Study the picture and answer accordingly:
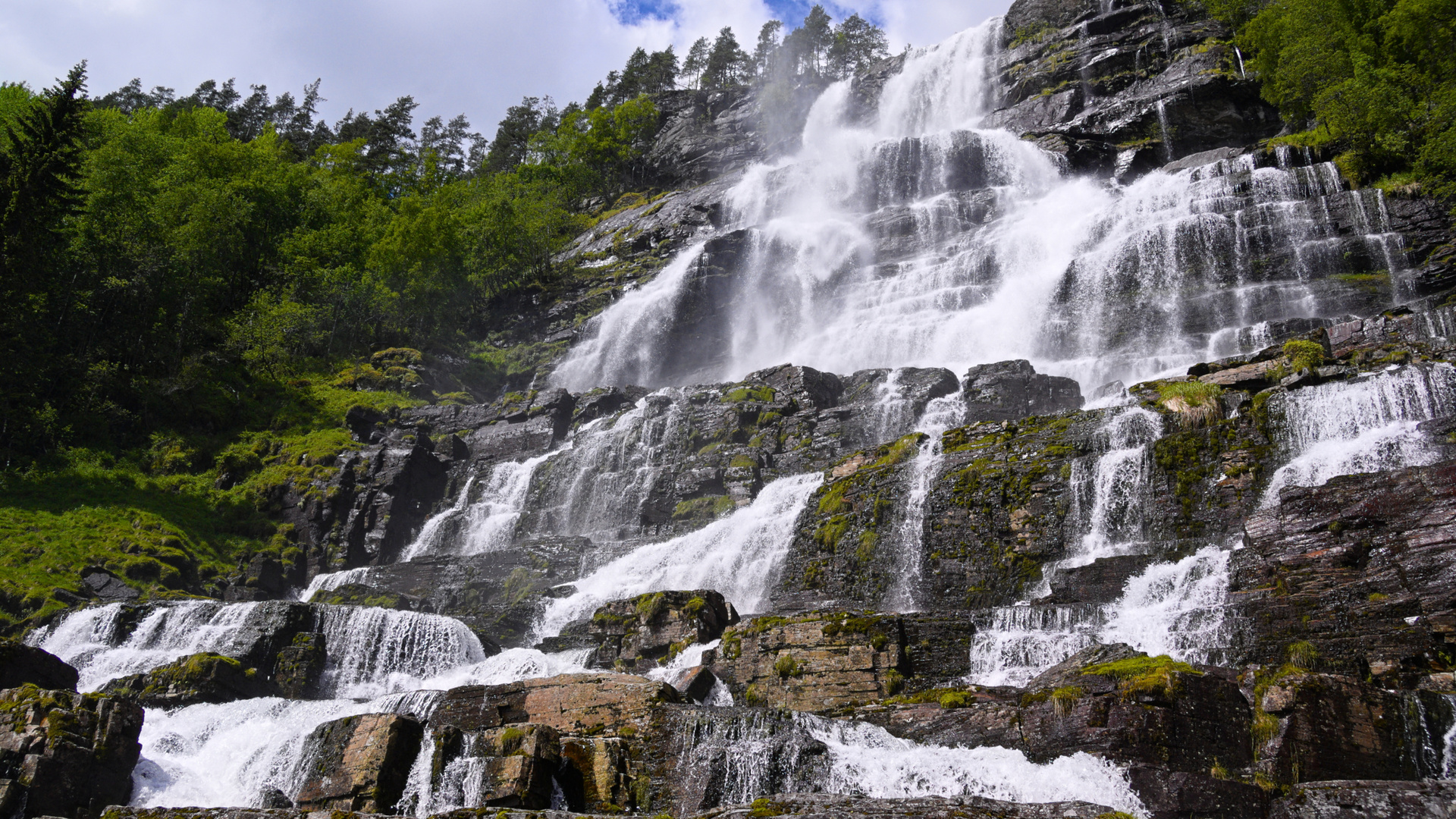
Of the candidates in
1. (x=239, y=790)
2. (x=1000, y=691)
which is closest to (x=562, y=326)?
(x=239, y=790)

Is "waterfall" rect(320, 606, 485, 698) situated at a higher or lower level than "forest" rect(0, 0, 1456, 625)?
lower

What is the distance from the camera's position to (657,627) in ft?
61.8

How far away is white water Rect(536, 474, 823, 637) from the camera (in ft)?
76.7

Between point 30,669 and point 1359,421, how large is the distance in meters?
24.8

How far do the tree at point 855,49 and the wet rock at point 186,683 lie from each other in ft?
249

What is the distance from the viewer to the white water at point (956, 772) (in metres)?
9.84

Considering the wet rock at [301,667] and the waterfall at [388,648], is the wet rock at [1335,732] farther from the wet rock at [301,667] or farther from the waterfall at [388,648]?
the wet rock at [301,667]

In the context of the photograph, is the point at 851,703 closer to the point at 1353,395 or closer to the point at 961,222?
the point at 1353,395

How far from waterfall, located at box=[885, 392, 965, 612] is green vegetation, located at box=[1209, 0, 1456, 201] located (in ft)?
64.9

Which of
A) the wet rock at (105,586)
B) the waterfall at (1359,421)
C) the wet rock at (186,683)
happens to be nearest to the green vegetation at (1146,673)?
the waterfall at (1359,421)

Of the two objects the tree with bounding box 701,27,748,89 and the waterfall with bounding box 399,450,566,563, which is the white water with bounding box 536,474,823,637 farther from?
the tree with bounding box 701,27,748,89

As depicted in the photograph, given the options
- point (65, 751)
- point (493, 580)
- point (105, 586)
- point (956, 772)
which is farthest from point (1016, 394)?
point (105, 586)

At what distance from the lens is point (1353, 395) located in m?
17.2

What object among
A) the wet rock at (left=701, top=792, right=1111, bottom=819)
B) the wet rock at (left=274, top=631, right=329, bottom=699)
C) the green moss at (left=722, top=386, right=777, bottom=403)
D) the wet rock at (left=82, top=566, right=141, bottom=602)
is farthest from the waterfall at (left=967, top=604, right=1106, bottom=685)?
the wet rock at (left=82, top=566, right=141, bottom=602)
